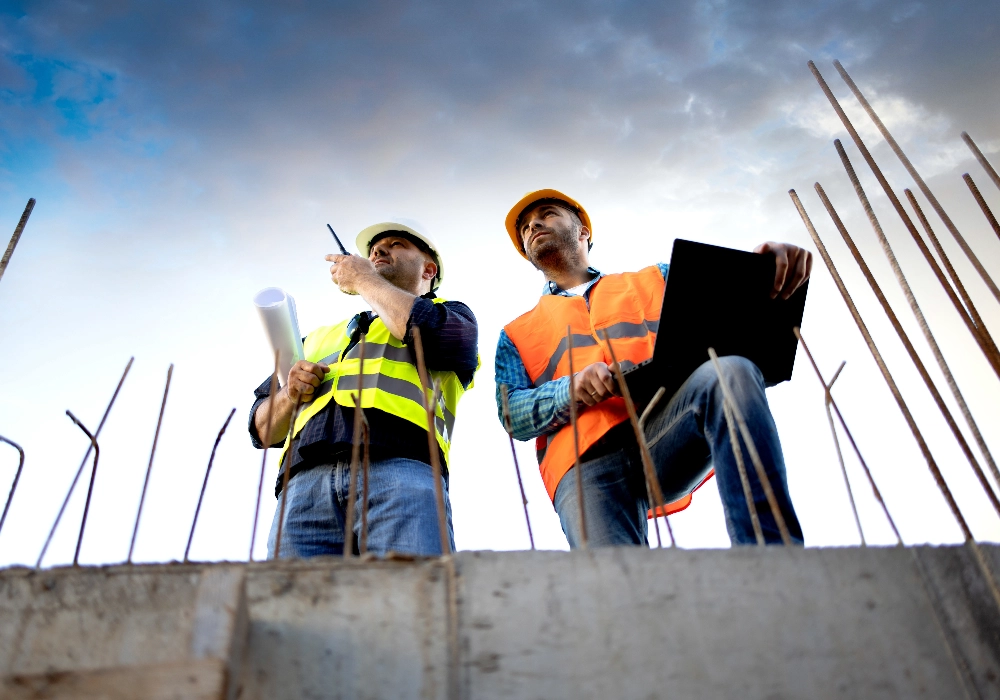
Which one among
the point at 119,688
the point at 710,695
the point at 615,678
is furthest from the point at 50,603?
the point at 710,695

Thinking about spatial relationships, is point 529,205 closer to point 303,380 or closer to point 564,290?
point 564,290

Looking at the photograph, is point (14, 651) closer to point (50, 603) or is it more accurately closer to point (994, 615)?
point (50, 603)

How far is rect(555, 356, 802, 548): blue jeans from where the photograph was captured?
2422 millimetres

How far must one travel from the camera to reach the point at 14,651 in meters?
1.73

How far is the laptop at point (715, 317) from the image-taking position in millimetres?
2756

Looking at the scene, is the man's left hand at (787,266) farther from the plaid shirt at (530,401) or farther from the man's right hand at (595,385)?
the plaid shirt at (530,401)

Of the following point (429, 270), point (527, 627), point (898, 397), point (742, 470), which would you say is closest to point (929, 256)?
point (898, 397)

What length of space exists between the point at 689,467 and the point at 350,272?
177cm

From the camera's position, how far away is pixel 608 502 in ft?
9.72

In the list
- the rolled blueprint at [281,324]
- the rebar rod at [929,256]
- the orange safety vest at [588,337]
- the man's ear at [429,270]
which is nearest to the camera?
the rebar rod at [929,256]

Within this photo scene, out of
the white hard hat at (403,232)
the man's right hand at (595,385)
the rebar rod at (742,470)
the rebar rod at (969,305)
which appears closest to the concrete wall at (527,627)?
the rebar rod at (742,470)

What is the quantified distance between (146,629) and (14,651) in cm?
28

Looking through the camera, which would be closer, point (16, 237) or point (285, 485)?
point (285, 485)

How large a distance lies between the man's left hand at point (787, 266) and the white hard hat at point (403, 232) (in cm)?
211
